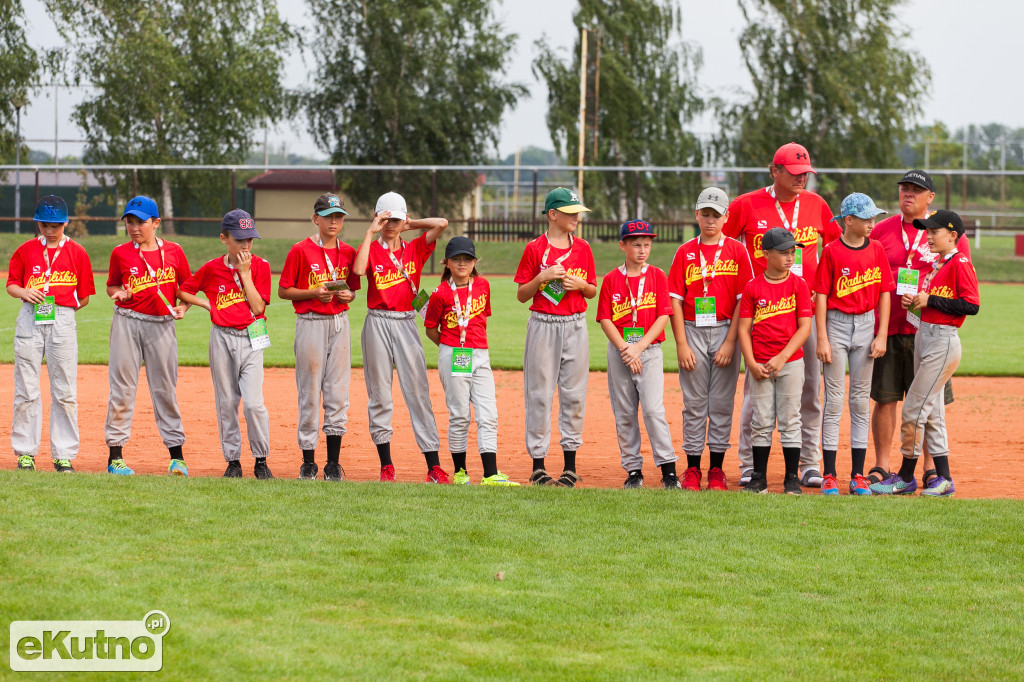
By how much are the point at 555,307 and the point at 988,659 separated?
359 cm

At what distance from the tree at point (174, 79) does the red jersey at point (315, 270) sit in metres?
29.0

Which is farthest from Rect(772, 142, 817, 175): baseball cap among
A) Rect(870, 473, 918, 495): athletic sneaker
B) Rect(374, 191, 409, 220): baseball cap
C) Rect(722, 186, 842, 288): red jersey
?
Rect(374, 191, 409, 220): baseball cap

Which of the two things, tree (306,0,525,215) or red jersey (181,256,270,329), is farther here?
tree (306,0,525,215)

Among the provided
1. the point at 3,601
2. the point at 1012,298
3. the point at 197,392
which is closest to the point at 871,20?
the point at 1012,298

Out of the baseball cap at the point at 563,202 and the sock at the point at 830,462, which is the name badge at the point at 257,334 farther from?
the sock at the point at 830,462

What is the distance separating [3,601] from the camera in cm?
412

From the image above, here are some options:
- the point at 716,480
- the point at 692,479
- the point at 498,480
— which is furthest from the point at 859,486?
the point at 498,480

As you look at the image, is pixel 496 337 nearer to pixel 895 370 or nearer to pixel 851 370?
pixel 895 370

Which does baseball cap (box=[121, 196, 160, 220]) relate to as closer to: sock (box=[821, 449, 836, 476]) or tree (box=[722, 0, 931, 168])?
sock (box=[821, 449, 836, 476])

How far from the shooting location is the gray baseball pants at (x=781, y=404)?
6723mm

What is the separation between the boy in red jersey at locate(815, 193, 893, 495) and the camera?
22.4 ft

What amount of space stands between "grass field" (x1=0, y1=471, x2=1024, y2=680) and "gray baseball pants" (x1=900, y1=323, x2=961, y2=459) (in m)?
0.68

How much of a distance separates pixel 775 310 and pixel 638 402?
1.08 m

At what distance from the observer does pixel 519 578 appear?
4.71 metres
